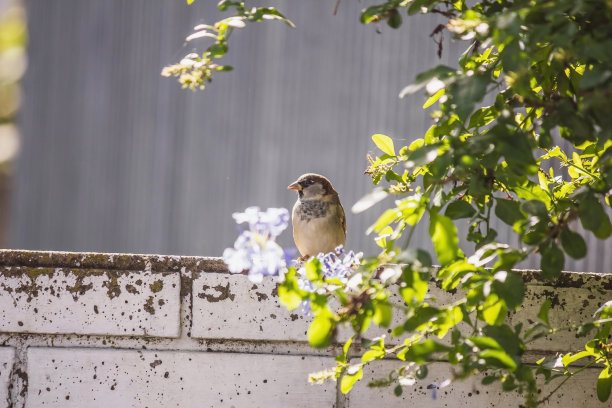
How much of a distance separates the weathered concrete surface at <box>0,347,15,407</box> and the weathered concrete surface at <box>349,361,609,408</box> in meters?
0.86

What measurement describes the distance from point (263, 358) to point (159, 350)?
27 cm

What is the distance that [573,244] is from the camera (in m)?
1.53

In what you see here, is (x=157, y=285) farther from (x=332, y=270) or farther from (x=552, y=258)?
(x=552, y=258)

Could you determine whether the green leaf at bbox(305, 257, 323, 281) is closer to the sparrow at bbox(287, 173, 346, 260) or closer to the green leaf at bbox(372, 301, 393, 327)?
the green leaf at bbox(372, 301, 393, 327)

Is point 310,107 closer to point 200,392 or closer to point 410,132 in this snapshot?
point 410,132

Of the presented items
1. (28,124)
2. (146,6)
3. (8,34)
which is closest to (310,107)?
(146,6)

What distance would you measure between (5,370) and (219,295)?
558 millimetres

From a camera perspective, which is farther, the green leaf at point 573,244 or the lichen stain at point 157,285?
the lichen stain at point 157,285

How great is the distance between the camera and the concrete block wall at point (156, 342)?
2.05 m

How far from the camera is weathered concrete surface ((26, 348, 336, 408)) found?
2057 mm

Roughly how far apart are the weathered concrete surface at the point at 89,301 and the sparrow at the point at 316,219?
1.21 meters

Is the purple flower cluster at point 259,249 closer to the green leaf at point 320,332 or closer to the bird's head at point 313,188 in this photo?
the green leaf at point 320,332

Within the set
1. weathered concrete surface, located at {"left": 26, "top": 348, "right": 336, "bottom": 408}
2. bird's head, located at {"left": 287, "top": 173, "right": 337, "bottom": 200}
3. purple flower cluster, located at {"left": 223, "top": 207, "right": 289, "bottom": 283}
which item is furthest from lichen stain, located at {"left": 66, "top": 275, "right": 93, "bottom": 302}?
bird's head, located at {"left": 287, "top": 173, "right": 337, "bottom": 200}

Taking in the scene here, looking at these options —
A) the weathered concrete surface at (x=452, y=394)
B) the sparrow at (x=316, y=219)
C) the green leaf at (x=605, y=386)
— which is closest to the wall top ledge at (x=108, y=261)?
the weathered concrete surface at (x=452, y=394)
